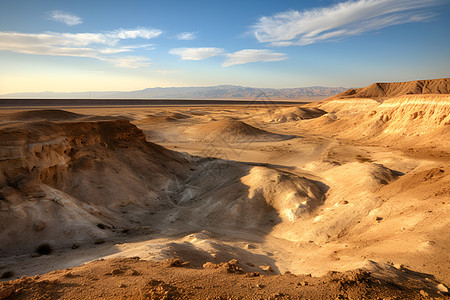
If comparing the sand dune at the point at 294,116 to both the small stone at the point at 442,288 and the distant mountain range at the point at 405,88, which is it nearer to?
the distant mountain range at the point at 405,88

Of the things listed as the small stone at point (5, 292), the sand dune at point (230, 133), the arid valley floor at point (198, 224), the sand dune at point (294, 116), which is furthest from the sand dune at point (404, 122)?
the small stone at point (5, 292)

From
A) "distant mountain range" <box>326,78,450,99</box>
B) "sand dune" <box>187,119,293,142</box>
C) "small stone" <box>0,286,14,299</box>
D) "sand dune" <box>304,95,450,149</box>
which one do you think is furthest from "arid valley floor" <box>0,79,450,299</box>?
"distant mountain range" <box>326,78,450,99</box>

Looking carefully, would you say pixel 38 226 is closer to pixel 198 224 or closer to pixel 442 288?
pixel 198 224

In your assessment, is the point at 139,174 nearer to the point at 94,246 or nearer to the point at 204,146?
the point at 94,246

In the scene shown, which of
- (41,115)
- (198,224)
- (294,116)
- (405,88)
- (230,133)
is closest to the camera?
(198,224)

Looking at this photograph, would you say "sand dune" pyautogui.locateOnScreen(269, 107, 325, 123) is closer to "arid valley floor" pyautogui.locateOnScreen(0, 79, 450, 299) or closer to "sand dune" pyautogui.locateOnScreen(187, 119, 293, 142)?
"sand dune" pyautogui.locateOnScreen(187, 119, 293, 142)

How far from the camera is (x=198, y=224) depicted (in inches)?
492

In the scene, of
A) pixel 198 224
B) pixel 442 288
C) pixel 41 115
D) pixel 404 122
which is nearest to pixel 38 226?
pixel 198 224

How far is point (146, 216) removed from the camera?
13234 millimetres

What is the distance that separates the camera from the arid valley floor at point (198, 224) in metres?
4.96

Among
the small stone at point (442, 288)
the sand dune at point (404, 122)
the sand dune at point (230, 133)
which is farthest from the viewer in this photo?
the sand dune at point (230, 133)

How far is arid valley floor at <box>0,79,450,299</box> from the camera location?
4965 millimetres

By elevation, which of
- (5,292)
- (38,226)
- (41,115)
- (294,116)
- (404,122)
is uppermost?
(41,115)

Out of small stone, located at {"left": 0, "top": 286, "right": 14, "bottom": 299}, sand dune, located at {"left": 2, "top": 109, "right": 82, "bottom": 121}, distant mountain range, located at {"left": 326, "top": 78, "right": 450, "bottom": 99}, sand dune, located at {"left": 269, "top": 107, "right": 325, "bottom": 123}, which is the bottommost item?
small stone, located at {"left": 0, "top": 286, "right": 14, "bottom": 299}
